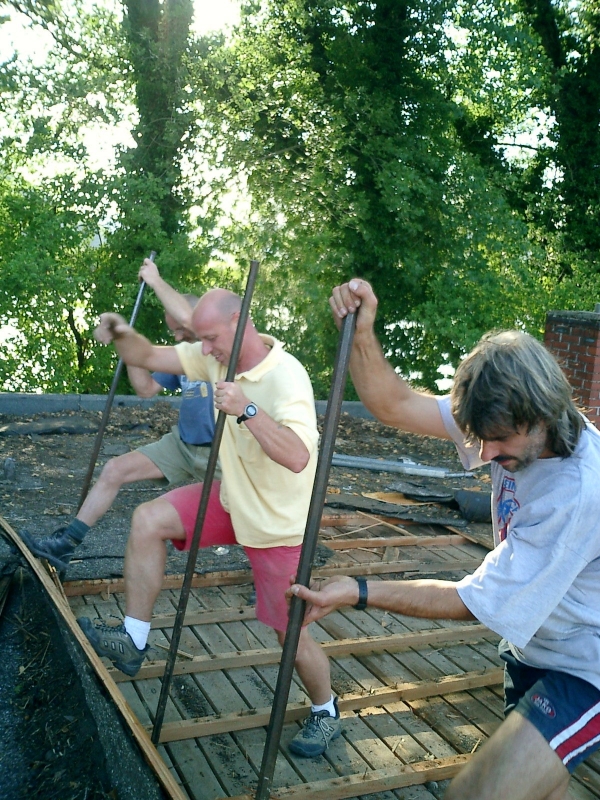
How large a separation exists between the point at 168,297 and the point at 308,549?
2420mm

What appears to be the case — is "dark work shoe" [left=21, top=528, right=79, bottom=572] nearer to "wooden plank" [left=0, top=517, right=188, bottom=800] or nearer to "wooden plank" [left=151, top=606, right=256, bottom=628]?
"wooden plank" [left=0, top=517, right=188, bottom=800]

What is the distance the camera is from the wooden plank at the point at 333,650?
4234 mm

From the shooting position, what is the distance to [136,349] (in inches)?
169

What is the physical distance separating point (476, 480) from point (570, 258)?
775 cm

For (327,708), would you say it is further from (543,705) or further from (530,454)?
(530,454)

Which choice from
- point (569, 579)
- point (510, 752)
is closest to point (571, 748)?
point (510, 752)

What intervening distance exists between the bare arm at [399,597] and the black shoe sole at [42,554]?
2.58m

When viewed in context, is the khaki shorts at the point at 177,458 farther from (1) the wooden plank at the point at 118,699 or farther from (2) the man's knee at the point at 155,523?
(2) the man's knee at the point at 155,523

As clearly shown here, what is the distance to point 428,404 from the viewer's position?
3.20 m

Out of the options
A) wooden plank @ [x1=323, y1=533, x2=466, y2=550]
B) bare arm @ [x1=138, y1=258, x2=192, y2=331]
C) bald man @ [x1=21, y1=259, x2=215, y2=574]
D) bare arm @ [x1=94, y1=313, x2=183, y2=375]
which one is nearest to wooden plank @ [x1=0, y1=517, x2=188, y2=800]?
bald man @ [x1=21, y1=259, x2=215, y2=574]

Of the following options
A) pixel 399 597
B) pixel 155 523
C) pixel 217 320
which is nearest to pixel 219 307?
pixel 217 320

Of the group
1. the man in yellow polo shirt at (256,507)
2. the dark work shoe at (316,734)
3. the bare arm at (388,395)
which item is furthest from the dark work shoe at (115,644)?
the bare arm at (388,395)

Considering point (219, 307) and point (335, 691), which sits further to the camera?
point (335, 691)

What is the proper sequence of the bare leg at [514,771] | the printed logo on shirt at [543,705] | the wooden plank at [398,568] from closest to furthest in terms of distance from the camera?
the bare leg at [514,771] < the printed logo on shirt at [543,705] < the wooden plank at [398,568]
